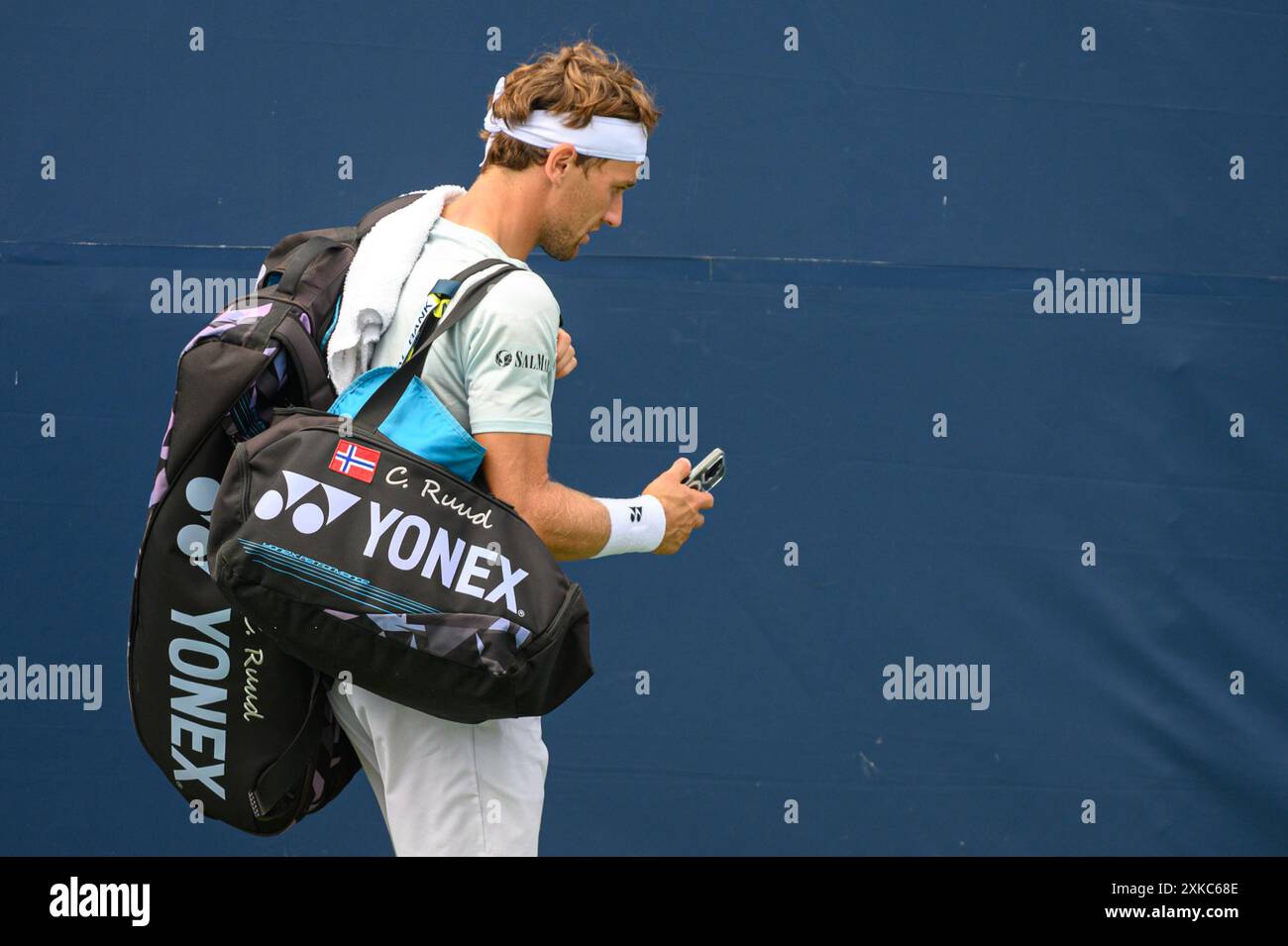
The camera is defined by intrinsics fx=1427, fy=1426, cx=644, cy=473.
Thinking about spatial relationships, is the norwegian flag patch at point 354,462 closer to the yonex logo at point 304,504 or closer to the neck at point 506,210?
the yonex logo at point 304,504

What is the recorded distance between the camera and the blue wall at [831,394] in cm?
279

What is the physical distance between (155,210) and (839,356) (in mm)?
1402

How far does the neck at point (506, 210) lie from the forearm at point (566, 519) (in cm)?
35

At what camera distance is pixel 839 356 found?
9.77 feet

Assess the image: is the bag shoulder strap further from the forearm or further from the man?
the forearm

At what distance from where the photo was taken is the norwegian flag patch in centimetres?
162

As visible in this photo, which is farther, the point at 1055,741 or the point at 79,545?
the point at 1055,741

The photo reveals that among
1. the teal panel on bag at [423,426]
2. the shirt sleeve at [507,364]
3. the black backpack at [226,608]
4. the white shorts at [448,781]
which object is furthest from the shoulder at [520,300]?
the white shorts at [448,781]

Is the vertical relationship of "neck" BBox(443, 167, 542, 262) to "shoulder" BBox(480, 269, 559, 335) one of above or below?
above

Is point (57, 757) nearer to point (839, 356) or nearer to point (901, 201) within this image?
point (839, 356)

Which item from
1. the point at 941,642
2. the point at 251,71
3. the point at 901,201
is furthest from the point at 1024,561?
the point at 251,71

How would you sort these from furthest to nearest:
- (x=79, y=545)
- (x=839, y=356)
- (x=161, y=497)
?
(x=839, y=356) → (x=79, y=545) → (x=161, y=497)

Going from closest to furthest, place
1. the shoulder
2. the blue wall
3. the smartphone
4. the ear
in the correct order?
the shoulder, the ear, the smartphone, the blue wall

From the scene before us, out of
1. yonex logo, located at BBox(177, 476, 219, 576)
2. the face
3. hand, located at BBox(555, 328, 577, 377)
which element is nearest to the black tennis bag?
yonex logo, located at BBox(177, 476, 219, 576)
